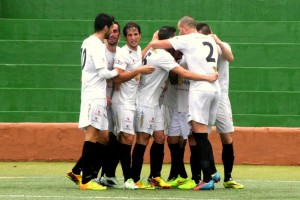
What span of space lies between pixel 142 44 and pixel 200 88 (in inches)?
312

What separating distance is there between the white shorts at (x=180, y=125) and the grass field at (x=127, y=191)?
0.76 m

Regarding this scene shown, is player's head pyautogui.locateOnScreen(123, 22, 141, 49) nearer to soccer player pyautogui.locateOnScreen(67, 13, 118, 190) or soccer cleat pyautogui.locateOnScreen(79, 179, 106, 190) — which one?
soccer player pyautogui.locateOnScreen(67, 13, 118, 190)

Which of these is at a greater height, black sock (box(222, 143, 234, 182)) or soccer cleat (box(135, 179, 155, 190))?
black sock (box(222, 143, 234, 182))

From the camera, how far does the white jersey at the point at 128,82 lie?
12.7m

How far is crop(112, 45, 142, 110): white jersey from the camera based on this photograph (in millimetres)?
12664

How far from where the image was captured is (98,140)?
42.6ft

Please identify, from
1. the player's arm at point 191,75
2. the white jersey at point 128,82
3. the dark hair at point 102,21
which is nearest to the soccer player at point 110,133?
the white jersey at point 128,82

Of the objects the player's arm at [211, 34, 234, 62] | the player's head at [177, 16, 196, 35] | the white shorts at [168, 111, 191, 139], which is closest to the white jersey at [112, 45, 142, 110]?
the player's head at [177, 16, 196, 35]

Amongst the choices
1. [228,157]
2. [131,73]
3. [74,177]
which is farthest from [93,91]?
[228,157]

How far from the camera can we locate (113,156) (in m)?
13.4

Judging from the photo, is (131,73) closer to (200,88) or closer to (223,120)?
(200,88)

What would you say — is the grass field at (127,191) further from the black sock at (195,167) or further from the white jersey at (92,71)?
the white jersey at (92,71)

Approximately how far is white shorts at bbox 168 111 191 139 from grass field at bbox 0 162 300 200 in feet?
2.48

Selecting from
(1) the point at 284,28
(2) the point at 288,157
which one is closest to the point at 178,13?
(1) the point at 284,28
